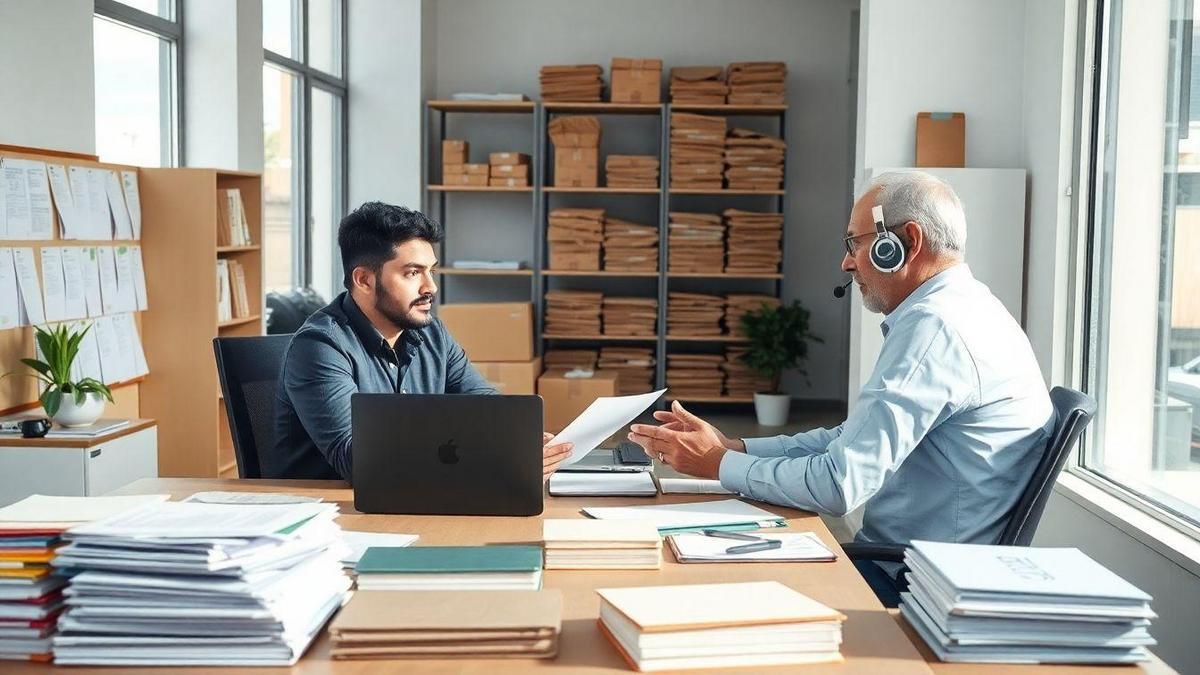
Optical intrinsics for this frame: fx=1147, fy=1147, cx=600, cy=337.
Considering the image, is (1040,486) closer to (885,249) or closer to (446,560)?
(885,249)

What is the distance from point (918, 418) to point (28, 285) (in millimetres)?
2883

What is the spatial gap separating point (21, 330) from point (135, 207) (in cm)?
92

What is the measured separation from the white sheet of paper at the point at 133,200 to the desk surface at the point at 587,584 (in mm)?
2295

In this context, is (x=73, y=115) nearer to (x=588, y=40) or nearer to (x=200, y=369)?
(x=200, y=369)

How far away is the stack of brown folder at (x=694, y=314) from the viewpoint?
24.5ft

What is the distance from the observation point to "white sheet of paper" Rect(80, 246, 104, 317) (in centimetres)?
402

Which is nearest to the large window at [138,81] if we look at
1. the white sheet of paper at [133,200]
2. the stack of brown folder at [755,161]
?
the white sheet of paper at [133,200]

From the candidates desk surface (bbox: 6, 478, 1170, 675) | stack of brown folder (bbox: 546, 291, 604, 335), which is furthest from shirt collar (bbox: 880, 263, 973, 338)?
stack of brown folder (bbox: 546, 291, 604, 335)

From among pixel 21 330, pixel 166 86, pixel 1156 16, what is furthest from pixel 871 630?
pixel 166 86

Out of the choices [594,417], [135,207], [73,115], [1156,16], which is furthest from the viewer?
[135,207]

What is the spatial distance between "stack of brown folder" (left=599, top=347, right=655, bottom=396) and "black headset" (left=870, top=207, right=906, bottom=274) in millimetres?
5214

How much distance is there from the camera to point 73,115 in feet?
13.0

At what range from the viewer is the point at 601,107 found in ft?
24.2

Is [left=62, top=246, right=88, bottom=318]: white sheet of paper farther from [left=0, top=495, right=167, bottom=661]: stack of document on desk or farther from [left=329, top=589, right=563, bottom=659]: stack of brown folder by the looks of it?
[left=329, top=589, right=563, bottom=659]: stack of brown folder
